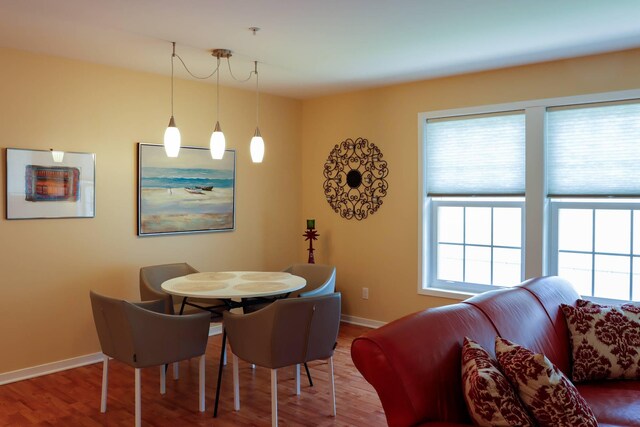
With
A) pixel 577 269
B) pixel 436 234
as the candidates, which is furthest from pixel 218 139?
pixel 577 269

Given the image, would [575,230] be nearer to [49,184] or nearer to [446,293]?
[446,293]

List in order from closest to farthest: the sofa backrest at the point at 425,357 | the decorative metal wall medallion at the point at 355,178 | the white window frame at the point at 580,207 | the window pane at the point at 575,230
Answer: the sofa backrest at the point at 425,357
the white window frame at the point at 580,207
the window pane at the point at 575,230
the decorative metal wall medallion at the point at 355,178

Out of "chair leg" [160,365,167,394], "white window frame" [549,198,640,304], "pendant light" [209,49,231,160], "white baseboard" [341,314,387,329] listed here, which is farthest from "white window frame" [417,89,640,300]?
"chair leg" [160,365,167,394]

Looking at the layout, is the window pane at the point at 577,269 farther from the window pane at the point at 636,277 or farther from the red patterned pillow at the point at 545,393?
the red patterned pillow at the point at 545,393

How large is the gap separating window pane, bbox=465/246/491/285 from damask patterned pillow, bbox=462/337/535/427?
292cm

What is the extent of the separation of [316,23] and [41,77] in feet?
7.24

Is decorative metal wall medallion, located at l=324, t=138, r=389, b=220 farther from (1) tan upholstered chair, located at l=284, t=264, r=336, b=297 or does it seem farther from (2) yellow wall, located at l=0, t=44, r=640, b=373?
(1) tan upholstered chair, located at l=284, t=264, r=336, b=297

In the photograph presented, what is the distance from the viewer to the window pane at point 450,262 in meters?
4.81

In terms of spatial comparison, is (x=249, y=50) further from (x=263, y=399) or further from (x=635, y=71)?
(x=635, y=71)

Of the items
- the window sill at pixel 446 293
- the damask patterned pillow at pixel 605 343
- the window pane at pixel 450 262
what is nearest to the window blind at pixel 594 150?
the window pane at pixel 450 262

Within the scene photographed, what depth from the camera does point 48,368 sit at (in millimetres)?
4023

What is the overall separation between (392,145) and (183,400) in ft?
9.84

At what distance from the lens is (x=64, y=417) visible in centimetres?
322

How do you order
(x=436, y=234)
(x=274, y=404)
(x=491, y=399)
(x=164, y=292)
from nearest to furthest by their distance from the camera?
(x=491, y=399) → (x=274, y=404) → (x=164, y=292) → (x=436, y=234)
